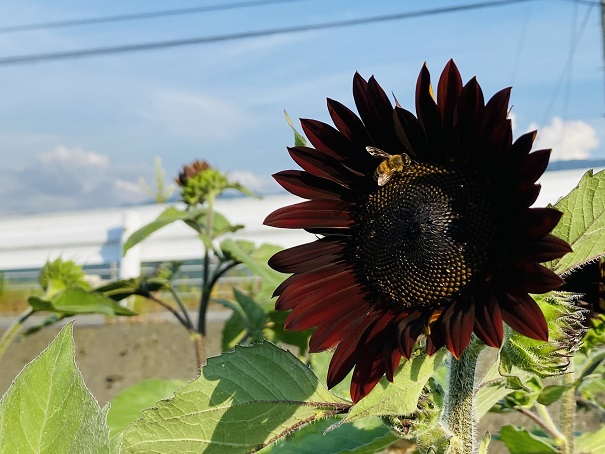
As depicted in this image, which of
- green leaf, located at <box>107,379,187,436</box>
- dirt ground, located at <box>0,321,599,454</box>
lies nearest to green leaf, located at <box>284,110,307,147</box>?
green leaf, located at <box>107,379,187,436</box>

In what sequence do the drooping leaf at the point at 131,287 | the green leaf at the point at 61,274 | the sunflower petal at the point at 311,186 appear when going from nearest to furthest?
1. the sunflower petal at the point at 311,186
2. the drooping leaf at the point at 131,287
3. the green leaf at the point at 61,274

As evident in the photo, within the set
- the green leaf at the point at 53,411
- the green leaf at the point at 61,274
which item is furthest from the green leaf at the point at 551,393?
the green leaf at the point at 61,274

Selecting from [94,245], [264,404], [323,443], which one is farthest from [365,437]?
[94,245]

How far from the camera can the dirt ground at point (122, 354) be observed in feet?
8.72

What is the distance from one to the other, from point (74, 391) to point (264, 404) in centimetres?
18

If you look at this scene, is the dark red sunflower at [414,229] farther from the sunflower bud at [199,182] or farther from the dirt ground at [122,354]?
the dirt ground at [122,354]

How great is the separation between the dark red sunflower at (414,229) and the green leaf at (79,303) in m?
0.60

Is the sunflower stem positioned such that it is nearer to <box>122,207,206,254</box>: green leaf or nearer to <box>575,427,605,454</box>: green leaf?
<box>575,427,605,454</box>: green leaf

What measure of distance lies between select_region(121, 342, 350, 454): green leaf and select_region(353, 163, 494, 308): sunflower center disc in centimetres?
8

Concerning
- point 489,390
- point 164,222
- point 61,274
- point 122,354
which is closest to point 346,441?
point 489,390

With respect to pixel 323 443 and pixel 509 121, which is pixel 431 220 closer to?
pixel 509 121

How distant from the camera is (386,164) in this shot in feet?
1.60

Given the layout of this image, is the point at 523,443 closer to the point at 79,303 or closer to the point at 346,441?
the point at 346,441

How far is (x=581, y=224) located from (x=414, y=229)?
0.33ft
